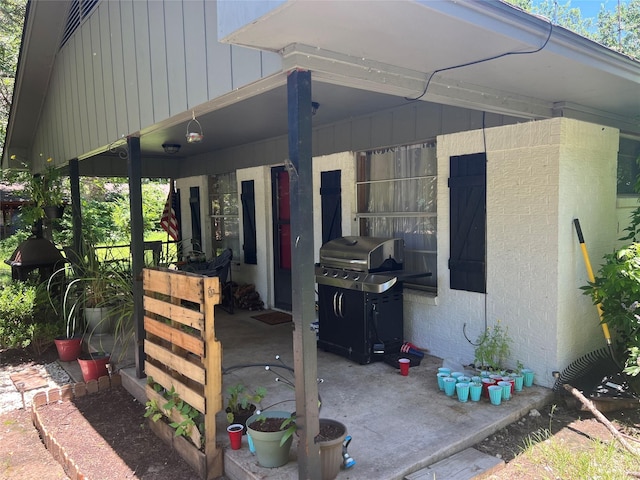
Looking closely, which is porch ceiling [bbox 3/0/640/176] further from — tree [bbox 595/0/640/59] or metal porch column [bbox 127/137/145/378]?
tree [bbox 595/0/640/59]

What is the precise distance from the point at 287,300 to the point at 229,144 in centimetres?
225

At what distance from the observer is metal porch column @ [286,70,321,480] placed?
82.3 inches

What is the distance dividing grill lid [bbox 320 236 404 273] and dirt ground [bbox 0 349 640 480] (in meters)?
1.54

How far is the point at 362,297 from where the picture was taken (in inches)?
148

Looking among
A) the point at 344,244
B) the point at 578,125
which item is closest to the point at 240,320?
the point at 344,244

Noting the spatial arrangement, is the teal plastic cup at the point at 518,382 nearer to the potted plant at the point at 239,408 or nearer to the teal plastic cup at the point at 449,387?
the teal plastic cup at the point at 449,387

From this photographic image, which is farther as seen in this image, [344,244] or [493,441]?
[344,244]

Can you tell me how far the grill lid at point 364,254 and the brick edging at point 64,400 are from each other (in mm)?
2087

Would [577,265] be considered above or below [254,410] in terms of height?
above

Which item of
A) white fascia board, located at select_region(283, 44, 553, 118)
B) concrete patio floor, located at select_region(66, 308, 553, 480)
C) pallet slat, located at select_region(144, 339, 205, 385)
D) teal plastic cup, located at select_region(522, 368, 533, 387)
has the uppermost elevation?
white fascia board, located at select_region(283, 44, 553, 118)

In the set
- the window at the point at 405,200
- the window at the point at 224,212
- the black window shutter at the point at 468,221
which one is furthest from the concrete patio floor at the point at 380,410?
the window at the point at 224,212

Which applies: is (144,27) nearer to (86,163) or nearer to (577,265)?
(577,265)

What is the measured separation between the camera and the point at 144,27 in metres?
3.43

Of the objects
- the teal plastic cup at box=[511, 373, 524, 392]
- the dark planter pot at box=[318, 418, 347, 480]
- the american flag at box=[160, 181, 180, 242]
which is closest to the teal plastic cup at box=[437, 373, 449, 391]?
the teal plastic cup at box=[511, 373, 524, 392]
